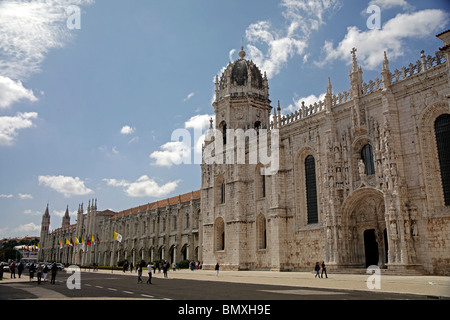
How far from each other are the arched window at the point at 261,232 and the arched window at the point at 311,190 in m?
5.62

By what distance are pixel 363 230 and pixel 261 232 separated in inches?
427

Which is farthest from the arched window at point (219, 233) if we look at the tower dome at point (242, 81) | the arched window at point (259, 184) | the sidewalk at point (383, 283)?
the tower dome at point (242, 81)

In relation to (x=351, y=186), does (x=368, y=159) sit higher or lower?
higher

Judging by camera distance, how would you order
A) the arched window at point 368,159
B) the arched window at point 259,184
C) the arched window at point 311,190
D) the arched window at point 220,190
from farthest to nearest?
the arched window at point 220,190 < the arched window at point 259,184 < the arched window at point 311,190 < the arched window at point 368,159

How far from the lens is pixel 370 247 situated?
94.8ft

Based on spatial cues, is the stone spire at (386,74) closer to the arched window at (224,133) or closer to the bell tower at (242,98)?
the bell tower at (242,98)

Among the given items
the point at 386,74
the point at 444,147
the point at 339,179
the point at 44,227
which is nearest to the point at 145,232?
the point at 339,179

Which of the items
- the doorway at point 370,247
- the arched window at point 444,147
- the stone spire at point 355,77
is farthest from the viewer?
the stone spire at point 355,77

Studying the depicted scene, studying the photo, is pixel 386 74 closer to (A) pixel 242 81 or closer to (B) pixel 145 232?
(A) pixel 242 81

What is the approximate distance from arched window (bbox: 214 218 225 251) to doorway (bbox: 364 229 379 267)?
16.8 m

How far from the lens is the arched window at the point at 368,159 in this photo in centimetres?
2917

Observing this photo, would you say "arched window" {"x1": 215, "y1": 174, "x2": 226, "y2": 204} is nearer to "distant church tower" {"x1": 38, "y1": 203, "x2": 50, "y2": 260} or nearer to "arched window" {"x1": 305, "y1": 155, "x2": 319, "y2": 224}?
"arched window" {"x1": 305, "y1": 155, "x2": 319, "y2": 224}
